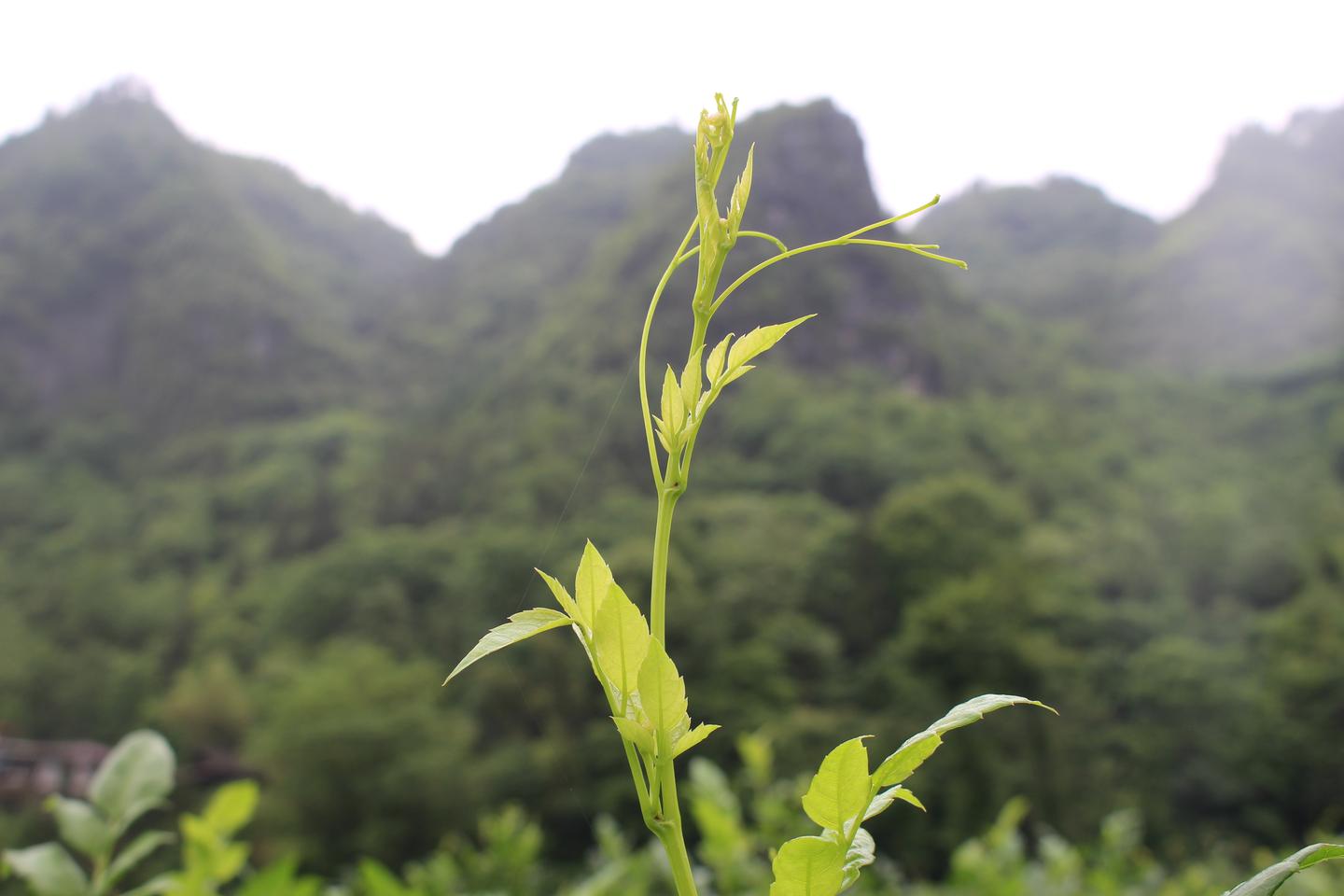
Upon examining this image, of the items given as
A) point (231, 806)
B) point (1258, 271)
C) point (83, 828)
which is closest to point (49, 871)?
point (83, 828)

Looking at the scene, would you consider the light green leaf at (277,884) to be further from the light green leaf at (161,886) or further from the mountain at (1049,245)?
the mountain at (1049,245)

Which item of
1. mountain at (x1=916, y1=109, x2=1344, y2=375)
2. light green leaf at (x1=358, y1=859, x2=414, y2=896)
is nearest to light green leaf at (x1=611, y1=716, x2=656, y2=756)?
light green leaf at (x1=358, y1=859, x2=414, y2=896)

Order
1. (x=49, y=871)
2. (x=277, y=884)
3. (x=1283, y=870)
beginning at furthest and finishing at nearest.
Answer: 1. (x=277, y=884)
2. (x=49, y=871)
3. (x=1283, y=870)

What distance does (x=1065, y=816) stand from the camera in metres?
17.8

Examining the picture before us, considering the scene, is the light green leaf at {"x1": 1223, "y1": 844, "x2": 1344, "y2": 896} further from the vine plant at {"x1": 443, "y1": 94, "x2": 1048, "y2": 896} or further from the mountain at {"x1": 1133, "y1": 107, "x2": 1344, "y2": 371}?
the mountain at {"x1": 1133, "y1": 107, "x2": 1344, "y2": 371}

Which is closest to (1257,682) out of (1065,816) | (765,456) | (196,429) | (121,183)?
(1065,816)

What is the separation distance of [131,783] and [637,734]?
821 mm

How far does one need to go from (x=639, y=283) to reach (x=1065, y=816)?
28765 millimetres

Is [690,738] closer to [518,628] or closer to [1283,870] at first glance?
[518,628]

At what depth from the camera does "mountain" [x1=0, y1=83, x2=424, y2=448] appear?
51688mm

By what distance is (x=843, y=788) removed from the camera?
448 millimetres

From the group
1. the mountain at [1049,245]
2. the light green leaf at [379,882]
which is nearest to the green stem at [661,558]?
the light green leaf at [379,882]

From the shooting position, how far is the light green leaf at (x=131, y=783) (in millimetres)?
943

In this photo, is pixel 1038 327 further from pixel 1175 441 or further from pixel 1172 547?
pixel 1172 547
